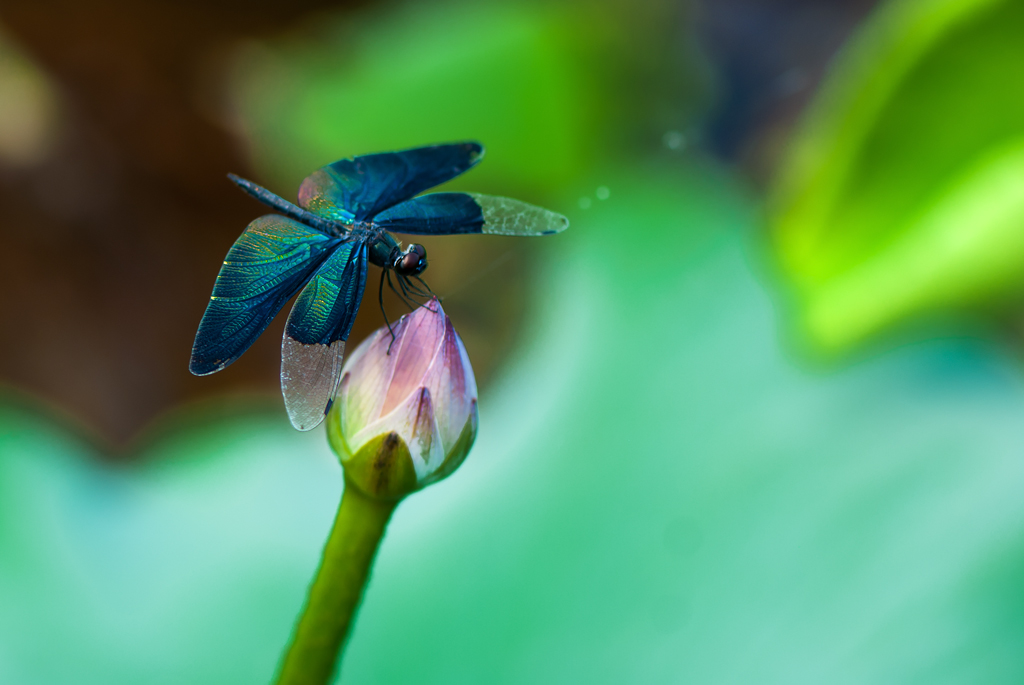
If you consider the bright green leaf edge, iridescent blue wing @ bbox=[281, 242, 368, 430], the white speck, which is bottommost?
iridescent blue wing @ bbox=[281, 242, 368, 430]

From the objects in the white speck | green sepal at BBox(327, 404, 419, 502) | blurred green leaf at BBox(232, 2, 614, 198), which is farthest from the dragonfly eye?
blurred green leaf at BBox(232, 2, 614, 198)

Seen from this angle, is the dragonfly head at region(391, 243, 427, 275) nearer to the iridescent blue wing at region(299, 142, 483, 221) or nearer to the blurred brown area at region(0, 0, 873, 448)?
the iridescent blue wing at region(299, 142, 483, 221)

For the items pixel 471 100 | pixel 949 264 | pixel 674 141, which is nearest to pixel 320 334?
pixel 674 141

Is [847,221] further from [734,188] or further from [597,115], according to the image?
[597,115]

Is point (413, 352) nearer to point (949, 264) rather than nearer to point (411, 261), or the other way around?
point (411, 261)

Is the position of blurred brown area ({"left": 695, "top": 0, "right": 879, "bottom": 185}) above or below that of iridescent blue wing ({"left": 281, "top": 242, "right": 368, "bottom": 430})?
above

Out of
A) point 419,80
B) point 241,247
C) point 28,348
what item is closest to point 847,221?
point 419,80

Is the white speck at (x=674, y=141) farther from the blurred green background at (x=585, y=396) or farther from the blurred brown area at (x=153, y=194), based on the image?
the blurred brown area at (x=153, y=194)
